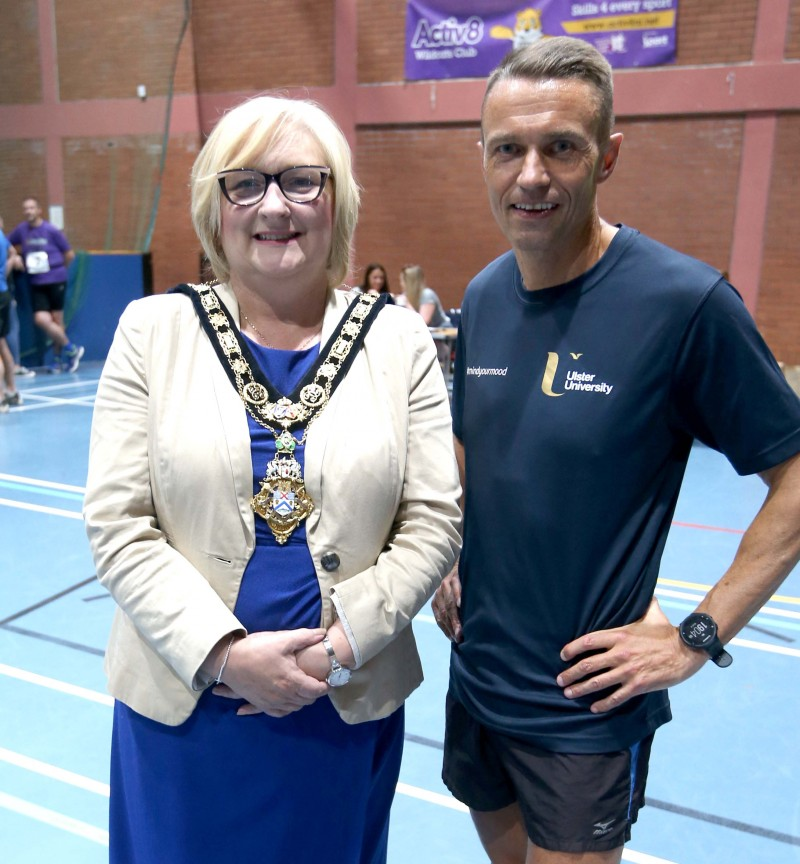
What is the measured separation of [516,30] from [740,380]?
9.96 m

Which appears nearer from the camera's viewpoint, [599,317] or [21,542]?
[599,317]

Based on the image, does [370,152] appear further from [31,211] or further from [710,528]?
[710,528]

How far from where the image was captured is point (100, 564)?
4.25ft

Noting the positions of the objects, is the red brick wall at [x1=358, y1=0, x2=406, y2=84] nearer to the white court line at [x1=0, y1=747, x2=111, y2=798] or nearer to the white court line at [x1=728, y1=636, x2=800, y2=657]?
the white court line at [x1=728, y1=636, x2=800, y2=657]

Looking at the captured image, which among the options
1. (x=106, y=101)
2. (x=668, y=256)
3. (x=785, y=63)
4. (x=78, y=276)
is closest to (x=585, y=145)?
(x=668, y=256)

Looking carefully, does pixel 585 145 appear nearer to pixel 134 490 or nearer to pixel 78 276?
pixel 134 490

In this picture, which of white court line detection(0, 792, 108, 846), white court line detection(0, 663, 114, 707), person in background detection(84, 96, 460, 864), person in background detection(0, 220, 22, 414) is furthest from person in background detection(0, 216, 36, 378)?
person in background detection(84, 96, 460, 864)

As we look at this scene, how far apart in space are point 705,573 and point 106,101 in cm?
1070

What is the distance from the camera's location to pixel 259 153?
1332mm

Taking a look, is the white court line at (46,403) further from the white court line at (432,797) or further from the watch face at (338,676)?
the watch face at (338,676)

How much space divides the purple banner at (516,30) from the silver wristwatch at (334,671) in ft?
29.5

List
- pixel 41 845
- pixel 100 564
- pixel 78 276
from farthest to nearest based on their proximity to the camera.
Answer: pixel 78 276, pixel 41 845, pixel 100 564

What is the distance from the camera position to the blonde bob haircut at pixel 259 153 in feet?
4.37

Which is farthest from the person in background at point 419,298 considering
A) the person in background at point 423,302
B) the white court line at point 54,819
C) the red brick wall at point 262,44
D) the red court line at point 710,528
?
the white court line at point 54,819
